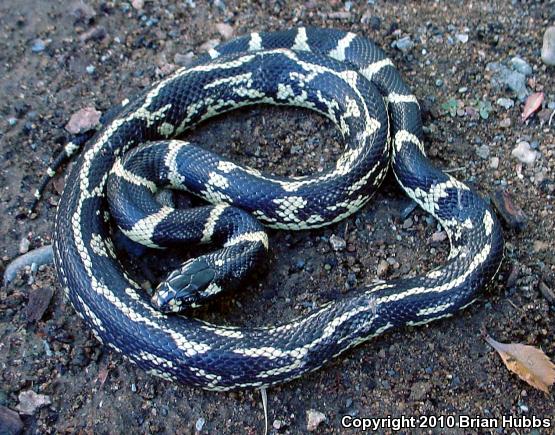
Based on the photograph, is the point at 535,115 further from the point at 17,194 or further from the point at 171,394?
the point at 17,194

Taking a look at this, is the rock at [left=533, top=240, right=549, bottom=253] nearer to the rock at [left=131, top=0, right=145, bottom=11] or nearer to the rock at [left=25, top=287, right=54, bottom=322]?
the rock at [left=25, top=287, right=54, bottom=322]

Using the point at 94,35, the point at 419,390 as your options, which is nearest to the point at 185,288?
the point at 419,390

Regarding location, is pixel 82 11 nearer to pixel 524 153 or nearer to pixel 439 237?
pixel 439 237

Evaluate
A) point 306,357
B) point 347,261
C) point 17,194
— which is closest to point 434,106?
point 347,261

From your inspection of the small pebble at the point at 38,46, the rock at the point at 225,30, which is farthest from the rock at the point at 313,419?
the small pebble at the point at 38,46

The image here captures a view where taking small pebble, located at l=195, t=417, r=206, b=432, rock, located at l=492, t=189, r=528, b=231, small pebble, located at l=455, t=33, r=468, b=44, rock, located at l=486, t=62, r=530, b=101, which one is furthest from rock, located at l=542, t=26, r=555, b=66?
small pebble, located at l=195, t=417, r=206, b=432

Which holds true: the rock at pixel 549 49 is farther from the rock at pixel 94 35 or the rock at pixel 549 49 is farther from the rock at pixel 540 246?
the rock at pixel 94 35
